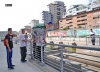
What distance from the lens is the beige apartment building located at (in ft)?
305

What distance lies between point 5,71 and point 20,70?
1.70 ft

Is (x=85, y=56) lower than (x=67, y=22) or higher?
lower

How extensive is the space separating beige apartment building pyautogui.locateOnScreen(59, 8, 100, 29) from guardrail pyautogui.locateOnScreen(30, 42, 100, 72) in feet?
281

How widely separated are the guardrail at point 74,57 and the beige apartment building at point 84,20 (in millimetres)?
85608

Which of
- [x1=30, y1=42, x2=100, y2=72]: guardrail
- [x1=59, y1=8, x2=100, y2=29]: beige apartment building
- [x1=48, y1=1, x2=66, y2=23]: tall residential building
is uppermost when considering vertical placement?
[x1=48, y1=1, x2=66, y2=23]: tall residential building

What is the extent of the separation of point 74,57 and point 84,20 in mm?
99517

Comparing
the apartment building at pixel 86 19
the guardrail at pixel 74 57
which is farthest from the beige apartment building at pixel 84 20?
the guardrail at pixel 74 57

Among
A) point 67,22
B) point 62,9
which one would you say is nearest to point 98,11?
point 67,22

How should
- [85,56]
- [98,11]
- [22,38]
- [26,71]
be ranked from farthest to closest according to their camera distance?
[98,11], [22,38], [26,71], [85,56]

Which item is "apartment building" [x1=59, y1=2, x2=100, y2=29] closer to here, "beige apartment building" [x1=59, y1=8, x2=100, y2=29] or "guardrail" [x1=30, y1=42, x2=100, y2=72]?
"beige apartment building" [x1=59, y1=8, x2=100, y2=29]

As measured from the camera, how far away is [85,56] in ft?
13.5

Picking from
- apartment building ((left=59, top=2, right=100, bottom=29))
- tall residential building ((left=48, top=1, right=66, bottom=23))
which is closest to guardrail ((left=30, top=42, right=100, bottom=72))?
apartment building ((left=59, top=2, right=100, bottom=29))

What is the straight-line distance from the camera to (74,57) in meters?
4.70

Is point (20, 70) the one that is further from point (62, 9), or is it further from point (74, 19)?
point (62, 9)
